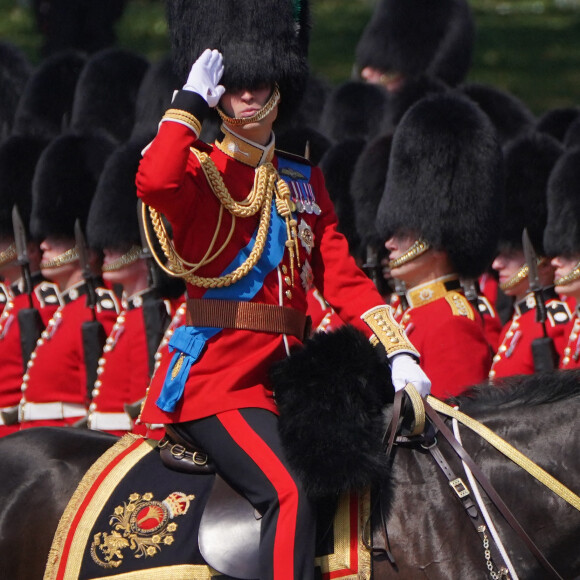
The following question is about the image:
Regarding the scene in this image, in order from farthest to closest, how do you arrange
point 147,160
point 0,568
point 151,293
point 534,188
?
point 534,188, point 151,293, point 0,568, point 147,160

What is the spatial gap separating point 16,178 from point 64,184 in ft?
2.17

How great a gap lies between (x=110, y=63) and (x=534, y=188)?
311cm

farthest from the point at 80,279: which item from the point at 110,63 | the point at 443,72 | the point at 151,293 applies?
the point at 443,72

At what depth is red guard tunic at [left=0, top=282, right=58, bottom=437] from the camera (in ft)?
24.1

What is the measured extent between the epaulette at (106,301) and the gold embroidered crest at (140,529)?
3.48 meters

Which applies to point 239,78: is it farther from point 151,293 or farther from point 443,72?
point 443,72

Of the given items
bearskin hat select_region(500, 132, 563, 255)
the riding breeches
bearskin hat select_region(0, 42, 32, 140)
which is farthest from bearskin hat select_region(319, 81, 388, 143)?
the riding breeches

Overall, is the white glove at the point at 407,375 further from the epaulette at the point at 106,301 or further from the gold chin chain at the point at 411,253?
the epaulette at the point at 106,301

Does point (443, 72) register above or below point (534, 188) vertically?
above

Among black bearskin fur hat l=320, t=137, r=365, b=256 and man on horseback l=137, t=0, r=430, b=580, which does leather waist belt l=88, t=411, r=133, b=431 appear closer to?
black bearskin fur hat l=320, t=137, r=365, b=256

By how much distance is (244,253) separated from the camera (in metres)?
3.85

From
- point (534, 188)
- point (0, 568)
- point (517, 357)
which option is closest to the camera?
point (0, 568)

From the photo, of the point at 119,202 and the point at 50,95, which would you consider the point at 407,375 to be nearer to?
the point at 119,202

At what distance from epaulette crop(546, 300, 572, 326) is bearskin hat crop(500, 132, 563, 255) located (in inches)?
27.8
